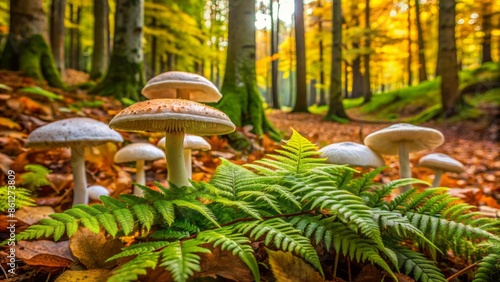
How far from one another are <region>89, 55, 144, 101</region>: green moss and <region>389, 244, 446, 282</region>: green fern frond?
17.7ft

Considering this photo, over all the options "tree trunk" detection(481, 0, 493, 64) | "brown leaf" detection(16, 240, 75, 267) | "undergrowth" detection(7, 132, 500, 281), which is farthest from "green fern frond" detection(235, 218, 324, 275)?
"tree trunk" detection(481, 0, 493, 64)

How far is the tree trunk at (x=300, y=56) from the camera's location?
13.8 meters

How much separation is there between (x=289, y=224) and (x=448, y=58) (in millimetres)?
9958

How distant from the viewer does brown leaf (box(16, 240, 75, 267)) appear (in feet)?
3.72

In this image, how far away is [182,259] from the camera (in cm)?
81

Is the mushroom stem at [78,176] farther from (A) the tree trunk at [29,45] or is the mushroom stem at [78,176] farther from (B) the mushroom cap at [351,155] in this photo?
(A) the tree trunk at [29,45]

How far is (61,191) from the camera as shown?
8.00 feet

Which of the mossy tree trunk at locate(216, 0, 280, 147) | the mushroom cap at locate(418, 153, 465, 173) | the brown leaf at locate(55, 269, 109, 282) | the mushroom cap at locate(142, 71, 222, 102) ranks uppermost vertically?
the mossy tree trunk at locate(216, 0, 280, 147)

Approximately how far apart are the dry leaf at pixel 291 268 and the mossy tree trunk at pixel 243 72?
3568mm

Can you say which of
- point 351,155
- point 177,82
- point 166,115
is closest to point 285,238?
point 166,115

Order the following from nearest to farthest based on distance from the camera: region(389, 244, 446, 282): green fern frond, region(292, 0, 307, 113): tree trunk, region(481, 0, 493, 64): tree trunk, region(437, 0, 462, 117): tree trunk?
region(389, 244, 446, 282): green fern frond, region(437, 0, 462, 117): tree trunk, region(481, 0, 493, 64): tree trunk, region(292, 0, 307, 113): tree trunk

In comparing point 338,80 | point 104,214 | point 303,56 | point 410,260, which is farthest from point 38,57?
point 303,56

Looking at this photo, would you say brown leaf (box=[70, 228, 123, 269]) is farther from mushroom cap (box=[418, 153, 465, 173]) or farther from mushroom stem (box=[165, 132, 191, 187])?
mushroom cap (box=[418, 153, 465, 173])

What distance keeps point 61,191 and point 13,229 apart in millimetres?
1027
